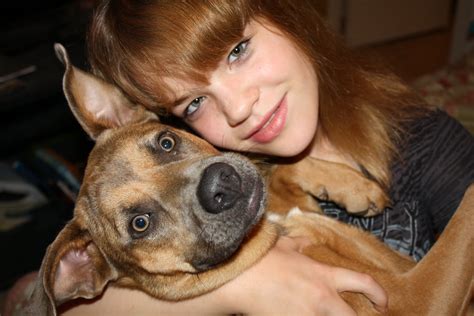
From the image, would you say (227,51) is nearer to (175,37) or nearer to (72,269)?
(175,37)

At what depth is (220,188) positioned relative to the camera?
76.4 inches

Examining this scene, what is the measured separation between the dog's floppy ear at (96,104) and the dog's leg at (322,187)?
755 millimetres

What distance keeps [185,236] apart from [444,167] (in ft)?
4.62

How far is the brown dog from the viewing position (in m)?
1.99

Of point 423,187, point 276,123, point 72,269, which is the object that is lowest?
point 72,269

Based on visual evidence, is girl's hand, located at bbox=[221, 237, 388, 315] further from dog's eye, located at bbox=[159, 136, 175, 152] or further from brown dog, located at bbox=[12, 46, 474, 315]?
dog's eye, located at bbox=[159, 136, 175, 152]

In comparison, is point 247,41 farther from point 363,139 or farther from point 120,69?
point 363,139

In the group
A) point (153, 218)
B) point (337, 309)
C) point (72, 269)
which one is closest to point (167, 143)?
point (153, 218)

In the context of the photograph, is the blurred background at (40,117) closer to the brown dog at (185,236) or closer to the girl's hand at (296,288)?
the brown dog at (185,236)

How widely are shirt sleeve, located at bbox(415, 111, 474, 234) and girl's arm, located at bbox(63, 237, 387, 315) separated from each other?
2.52ft

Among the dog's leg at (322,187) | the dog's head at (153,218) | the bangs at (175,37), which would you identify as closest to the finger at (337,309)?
the dog's head at (153,218)

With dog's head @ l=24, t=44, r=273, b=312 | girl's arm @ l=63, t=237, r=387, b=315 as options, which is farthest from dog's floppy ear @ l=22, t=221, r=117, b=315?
girl's arm @ l=63, t=237, r=387, b=315

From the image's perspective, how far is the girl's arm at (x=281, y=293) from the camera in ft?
6.72

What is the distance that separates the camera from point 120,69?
230cm
